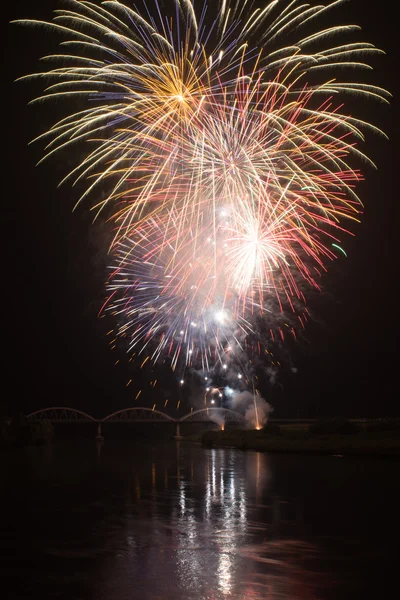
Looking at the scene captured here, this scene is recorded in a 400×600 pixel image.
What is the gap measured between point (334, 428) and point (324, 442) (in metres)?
8.44

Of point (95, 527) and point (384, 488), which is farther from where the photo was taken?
point (384, 488)

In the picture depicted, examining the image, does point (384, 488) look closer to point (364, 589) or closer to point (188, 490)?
point (188, 490)

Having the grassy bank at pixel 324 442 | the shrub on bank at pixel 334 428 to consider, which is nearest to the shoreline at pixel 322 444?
the grassy bank at pixel 324 442

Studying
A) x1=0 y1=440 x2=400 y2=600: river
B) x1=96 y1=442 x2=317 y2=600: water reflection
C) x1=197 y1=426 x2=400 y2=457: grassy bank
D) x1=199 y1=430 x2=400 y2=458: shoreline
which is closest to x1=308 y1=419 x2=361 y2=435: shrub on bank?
x1=197 y1=426 x2=400 y2=457: grassy bank

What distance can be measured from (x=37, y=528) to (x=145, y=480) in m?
18.4

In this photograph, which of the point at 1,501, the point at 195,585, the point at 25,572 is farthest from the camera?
the point at 1,501

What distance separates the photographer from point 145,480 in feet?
129

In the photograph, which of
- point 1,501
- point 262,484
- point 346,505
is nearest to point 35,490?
point 1,501

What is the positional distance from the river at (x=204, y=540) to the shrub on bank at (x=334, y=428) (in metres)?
36.1

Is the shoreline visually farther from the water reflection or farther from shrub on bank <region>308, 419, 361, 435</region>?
the water reflection

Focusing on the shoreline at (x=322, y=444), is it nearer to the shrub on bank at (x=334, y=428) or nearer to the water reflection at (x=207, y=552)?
the shrub on bank at (x=334, y=428)

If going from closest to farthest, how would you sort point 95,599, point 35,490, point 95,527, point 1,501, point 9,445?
point 95,599 < point 95,527 < point 1,501 < point 35,490 < point 9,445

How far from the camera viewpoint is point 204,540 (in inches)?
738

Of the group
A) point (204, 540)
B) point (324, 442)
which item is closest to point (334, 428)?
point (324, 442)
